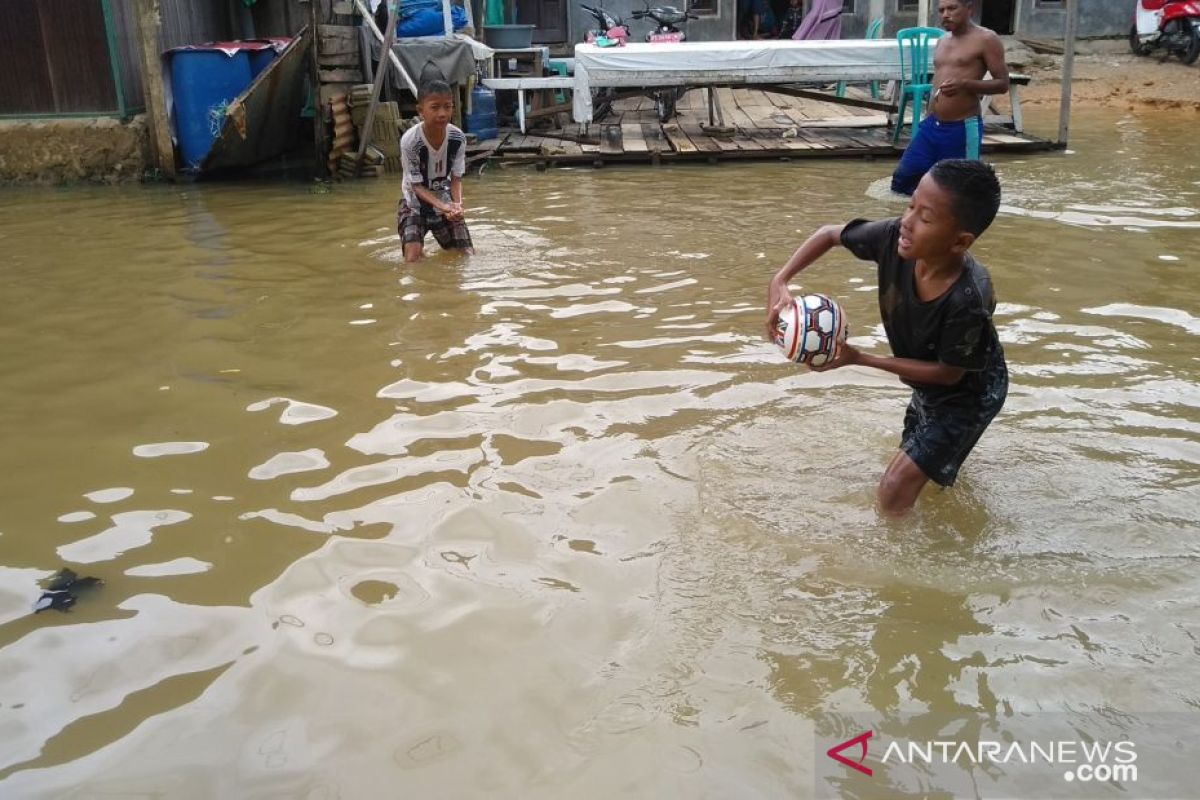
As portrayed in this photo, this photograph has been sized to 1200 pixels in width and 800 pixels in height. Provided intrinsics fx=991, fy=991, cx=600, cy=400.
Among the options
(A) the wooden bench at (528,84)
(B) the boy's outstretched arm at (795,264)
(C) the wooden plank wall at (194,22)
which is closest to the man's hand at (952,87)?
(B) the boy's outstretched arm at (795,264)

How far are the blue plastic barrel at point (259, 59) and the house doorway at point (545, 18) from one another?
834 cm

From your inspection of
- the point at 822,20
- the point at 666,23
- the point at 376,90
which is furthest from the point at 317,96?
the point at 822,20

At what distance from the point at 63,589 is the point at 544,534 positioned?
147cm

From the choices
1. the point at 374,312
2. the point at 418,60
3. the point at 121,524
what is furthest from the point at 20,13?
the point at 121,524

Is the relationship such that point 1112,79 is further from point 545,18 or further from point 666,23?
point 545,18

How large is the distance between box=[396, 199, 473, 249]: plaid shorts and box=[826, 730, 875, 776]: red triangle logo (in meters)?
5.15

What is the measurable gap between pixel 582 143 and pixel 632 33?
7195mm

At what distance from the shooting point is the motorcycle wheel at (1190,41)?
56.6 feet

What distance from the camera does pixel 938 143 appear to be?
6.72m

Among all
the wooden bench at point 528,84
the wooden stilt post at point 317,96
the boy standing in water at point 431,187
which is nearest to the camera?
the boy standing in water at point 431,187

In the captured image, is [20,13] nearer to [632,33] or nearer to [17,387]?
[17,387]

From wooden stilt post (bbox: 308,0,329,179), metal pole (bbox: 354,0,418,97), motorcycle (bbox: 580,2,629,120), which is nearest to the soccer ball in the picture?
metal pole (bbox: 354,0,418,97)

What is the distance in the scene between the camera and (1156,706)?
2.43 m

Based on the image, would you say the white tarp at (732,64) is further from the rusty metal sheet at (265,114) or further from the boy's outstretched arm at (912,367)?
the boy's outstretched arm at (912,367)
